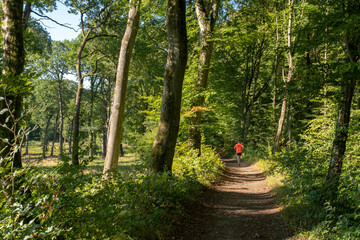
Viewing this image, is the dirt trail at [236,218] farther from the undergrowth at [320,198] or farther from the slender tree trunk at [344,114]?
the slender tree trunk at [344,114]

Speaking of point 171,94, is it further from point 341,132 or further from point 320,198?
point 320,198

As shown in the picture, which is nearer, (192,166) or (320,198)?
(320,198)

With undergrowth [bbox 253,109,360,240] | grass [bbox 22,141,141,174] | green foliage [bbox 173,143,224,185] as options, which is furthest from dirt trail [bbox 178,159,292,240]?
grass [bbox 22,141,141,174]

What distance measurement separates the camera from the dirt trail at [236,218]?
198 inches

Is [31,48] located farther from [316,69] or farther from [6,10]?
[316,69]

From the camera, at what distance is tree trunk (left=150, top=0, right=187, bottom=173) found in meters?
6.09

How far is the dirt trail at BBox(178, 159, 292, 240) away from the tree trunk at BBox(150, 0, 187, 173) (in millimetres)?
1655

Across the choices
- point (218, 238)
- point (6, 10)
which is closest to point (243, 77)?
point (218, 238)

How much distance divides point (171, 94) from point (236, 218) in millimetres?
3796

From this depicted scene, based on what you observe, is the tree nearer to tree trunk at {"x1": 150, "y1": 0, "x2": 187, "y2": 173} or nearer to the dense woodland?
the dense woodland

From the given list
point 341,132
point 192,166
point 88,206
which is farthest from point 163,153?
point 341,132

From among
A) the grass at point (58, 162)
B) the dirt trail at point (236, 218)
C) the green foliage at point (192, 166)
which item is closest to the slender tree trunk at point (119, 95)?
the grass at point (58, 162)

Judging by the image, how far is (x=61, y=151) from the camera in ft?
12.0

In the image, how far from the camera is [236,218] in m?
6.12
